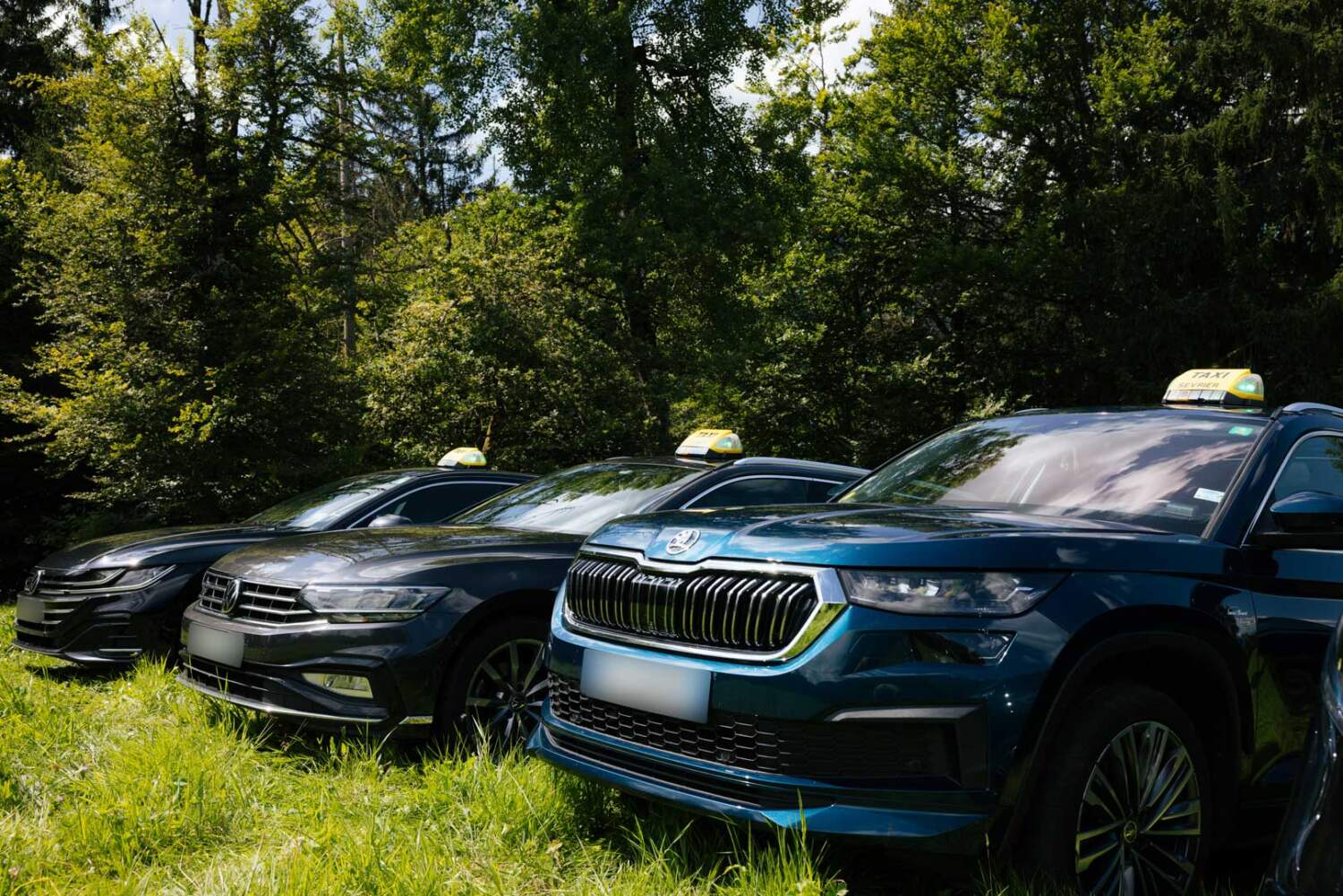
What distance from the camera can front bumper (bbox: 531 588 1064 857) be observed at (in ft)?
8.98

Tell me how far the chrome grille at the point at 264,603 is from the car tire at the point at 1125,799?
3071 mm

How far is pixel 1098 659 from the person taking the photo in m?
2.88

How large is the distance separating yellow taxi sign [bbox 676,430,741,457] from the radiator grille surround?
8.56ft

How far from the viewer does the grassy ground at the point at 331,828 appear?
324 cm

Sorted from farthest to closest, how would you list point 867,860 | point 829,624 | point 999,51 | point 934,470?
point 999,51, point 934,470, point 867,860, point 829,624

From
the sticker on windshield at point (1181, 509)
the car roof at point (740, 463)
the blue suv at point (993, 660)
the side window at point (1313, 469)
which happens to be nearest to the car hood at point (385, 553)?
the car roof at point (740, 463)

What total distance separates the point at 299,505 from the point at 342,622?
3.33 metres

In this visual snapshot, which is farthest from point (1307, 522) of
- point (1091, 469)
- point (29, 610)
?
point (29, 610)

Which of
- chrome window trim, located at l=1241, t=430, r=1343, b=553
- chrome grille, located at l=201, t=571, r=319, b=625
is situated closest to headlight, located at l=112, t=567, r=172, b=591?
chrome grille, located at l=201, t=571, r=319, b=625

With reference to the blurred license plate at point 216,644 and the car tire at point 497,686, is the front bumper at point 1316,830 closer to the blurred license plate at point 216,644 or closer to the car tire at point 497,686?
the car tire at point 497,686

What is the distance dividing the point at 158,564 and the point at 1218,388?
571cm

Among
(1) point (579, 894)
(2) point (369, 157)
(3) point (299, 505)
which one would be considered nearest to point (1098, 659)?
(1) point (579, 894)

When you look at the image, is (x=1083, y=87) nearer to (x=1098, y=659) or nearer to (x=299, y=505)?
(x=299, y=505)

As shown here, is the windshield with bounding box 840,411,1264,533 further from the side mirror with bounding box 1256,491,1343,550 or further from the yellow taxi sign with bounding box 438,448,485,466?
the yellow taxi sign with bounding box 438,448,485,466
